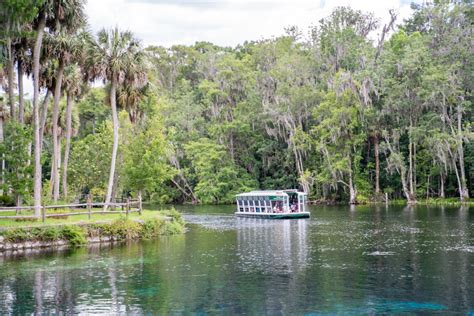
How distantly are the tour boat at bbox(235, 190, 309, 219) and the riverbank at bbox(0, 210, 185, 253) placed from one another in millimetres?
17673

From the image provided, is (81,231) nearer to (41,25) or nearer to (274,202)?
(41,25)

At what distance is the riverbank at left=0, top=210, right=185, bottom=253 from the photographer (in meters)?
30.7

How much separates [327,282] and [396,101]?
176 ft

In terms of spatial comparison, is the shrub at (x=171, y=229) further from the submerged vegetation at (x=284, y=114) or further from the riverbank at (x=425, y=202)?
the riverbank at (x=425, y=202)

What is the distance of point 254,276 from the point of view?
23188 mm

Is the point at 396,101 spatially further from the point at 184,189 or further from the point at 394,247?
the point at 394,247

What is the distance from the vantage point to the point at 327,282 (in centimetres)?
2169

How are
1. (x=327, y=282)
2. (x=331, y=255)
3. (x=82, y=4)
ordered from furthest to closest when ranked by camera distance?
(x=82, y=4) < (x=331, y=255) < (x=327, y=282)

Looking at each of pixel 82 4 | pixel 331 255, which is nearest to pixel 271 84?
pixel 82 4

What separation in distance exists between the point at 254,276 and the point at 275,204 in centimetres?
3525

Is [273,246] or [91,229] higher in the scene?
[91,229]

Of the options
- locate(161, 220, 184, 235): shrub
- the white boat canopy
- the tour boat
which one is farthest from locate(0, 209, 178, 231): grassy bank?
the white boat canopy

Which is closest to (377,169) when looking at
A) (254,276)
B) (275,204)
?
(275,204)

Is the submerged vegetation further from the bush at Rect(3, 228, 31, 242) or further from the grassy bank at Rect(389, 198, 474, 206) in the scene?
the bush at Rect(3, 228, 31, 242)
